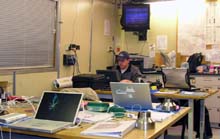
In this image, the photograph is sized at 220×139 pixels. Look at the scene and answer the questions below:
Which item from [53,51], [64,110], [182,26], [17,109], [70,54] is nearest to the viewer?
[64,110]

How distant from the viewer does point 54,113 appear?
2242 mm

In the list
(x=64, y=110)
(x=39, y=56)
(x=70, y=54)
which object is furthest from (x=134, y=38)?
(x=64, y=110)

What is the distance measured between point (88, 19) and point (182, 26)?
76.1 inches

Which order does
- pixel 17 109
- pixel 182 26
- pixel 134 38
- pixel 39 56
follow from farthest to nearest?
pixel 134 38
pixel 182 26
pixel 39 56
pixel 17 109

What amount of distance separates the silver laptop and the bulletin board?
3797 millimetres

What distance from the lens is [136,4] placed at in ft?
21.2

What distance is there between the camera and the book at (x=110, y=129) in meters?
1.88

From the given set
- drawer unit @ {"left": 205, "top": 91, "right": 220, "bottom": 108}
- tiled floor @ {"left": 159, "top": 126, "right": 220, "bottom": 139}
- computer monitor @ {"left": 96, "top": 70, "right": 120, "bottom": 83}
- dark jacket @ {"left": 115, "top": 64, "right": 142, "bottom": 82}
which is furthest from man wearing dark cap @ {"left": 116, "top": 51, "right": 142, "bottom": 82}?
drawer unit @ {"left": 205, "top": 91, "right": 220, "bottom": 108}

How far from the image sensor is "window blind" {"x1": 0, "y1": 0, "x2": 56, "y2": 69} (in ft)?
12.9

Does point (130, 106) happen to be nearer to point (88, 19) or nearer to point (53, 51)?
point (53, 51)

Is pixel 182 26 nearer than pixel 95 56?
No

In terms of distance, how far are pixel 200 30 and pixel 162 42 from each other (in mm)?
775

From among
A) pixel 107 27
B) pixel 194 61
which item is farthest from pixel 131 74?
pixel 107 27

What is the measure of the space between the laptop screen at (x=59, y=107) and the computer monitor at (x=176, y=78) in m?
2.51
